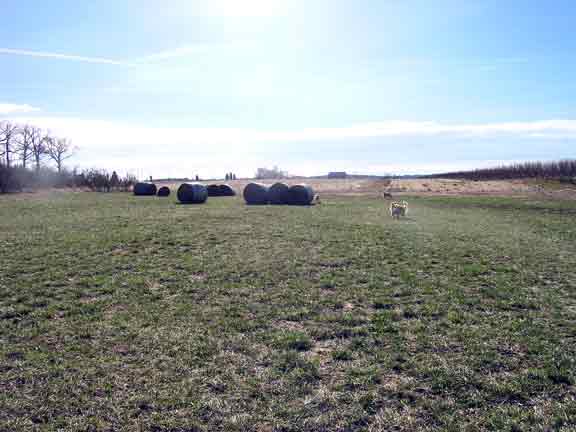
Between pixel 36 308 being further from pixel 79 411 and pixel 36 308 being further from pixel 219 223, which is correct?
pixel 219 223

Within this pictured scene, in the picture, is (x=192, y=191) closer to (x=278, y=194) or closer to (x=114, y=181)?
(x=278, y=194)

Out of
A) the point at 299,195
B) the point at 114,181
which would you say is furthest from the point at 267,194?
the point at 114,181

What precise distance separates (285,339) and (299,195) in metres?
26.5

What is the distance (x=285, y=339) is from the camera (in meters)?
5.86

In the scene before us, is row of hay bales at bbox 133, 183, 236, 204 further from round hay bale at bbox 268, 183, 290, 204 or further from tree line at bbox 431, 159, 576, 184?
tree line at bbox 431, 159, 576, 184

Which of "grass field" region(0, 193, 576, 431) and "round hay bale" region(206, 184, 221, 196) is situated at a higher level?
"round hay bale" region(206, 184, 221, 196)

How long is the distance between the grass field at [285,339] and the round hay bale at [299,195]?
1988 centimetres

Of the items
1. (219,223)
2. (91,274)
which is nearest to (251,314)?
(91,274)

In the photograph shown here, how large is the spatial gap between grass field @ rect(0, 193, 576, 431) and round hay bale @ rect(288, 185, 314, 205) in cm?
1988

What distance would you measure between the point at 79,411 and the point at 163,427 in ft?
3.23

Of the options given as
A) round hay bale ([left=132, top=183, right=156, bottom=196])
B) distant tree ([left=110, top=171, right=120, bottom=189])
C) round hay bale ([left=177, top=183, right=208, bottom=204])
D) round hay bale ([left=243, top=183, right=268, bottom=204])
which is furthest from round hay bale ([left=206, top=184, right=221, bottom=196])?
distant tree ([left=110, top=171, right=120, bottom=189])

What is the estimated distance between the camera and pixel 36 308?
23.4 ft

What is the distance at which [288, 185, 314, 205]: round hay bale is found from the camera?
3200 cm

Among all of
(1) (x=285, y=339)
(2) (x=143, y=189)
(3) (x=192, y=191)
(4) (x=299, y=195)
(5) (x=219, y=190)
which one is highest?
(2) (x=143, y=189)
